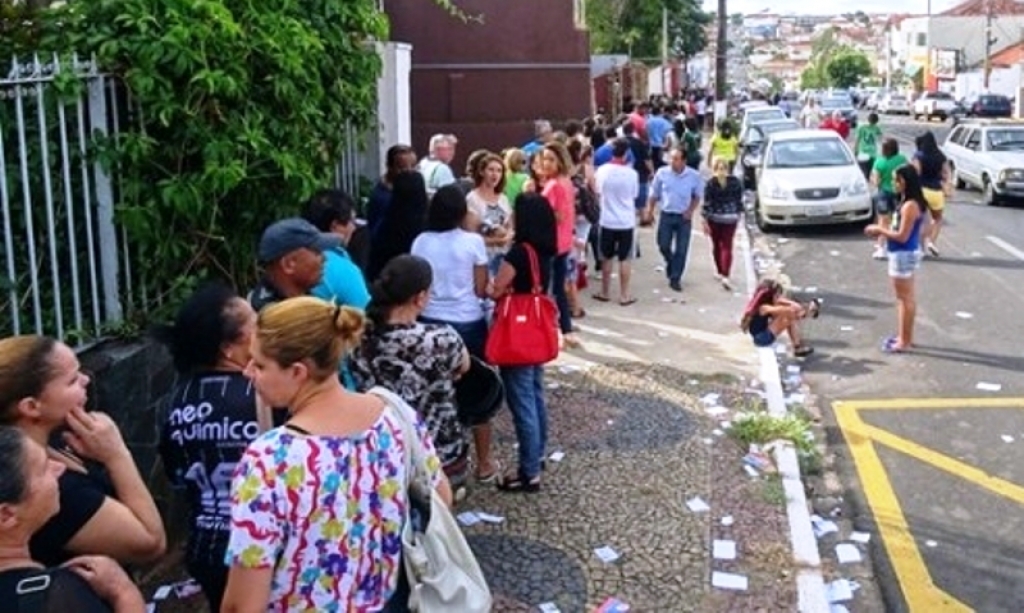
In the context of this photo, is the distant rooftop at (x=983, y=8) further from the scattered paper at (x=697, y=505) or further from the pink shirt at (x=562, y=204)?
the scattered paper at (x=697, y=505)

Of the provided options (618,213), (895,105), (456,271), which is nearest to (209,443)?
(456,271)

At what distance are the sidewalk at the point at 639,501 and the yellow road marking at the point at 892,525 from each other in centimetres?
59

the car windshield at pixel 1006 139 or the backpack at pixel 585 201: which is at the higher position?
the car windshield at pixel 1006 139

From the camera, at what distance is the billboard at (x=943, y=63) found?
8544cm


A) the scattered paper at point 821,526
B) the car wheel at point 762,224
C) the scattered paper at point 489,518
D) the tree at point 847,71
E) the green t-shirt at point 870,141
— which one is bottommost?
the scattered paper at point 821,526

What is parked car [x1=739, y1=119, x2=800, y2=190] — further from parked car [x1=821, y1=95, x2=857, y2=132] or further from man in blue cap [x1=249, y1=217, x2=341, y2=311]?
parked car [x1=821, y1=95, x2=857, y2=132]

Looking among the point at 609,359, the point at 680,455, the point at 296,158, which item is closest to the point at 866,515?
the point at 680,455

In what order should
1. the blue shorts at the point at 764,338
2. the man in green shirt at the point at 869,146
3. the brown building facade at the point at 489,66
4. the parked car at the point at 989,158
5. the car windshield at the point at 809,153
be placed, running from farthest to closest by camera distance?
the parked car at the point at 989,158
the man in green shirt at the point at 869,146
the car windshield at the point at 809,153
the brown building facade at the point at 489,66
the blue shorts at the point at 764,338

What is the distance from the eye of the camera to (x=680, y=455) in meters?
6.88

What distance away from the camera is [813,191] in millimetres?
16531

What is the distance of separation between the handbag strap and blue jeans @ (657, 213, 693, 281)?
20.0 feet

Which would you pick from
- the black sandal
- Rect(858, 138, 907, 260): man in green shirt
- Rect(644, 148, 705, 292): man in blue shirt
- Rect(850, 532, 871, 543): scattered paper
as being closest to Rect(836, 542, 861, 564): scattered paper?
Rect(850, 532, 871, 543): scattered paper

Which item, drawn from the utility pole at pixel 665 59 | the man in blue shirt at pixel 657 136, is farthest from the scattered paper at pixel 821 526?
the utility pole at pixel 665 59

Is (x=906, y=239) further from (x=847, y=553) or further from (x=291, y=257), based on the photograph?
(x=291, y=257)
